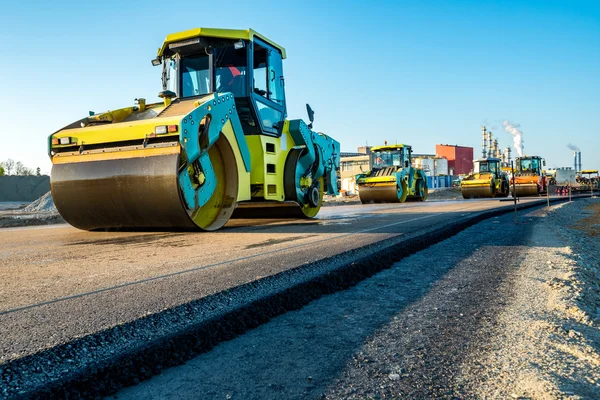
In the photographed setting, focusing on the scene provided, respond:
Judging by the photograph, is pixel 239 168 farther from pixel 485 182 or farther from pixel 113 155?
pixel 485 182

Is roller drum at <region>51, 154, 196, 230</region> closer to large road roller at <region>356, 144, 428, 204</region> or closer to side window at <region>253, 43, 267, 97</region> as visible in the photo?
side window at <region>253, 43, 267, 97</region>

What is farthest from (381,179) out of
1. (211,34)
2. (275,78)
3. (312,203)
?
(211,34)

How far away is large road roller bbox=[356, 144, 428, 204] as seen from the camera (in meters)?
20.5

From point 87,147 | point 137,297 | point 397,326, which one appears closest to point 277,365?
point 397,326

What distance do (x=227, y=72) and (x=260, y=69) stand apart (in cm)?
62

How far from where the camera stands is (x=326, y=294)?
3.03 metres

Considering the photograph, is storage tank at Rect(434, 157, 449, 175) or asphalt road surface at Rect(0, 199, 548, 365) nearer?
asphalt road surface at Rect(0, 199, 548, 365)

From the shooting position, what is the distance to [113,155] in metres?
5.85

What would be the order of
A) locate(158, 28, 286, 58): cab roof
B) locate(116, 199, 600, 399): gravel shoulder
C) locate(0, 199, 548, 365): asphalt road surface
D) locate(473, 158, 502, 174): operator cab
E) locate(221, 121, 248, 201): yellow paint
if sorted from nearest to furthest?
locate(116, 199, 600, 399): gravel shoulder, locate(0, 199, 548, 365): asphalt road surface, locate(221, 121, 248, 201): yellow paint, locate(158, 28, 286, 58): cab roof, locate(473, 158, 502, 174): operator cab

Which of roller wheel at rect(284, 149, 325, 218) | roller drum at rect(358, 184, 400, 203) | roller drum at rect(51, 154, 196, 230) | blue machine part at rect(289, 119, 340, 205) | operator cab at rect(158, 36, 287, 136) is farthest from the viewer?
roller drum at rect(358, 184, 400, 203)

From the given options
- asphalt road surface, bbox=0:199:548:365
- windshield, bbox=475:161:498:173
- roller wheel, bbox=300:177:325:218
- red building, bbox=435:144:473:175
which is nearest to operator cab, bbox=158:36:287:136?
roller wheel, bbox=300:177:325:218

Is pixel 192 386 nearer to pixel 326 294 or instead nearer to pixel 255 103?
pixel 326 294

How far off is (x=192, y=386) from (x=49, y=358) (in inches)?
20.8

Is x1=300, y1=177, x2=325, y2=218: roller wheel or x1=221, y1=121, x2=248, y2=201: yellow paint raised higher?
x1=221, y1=121, x2=248, y2=201: yellow paint
